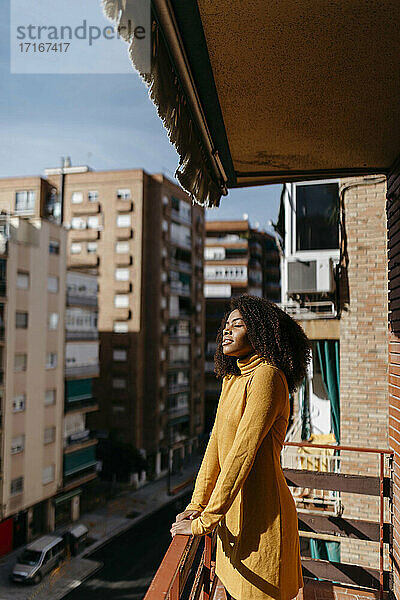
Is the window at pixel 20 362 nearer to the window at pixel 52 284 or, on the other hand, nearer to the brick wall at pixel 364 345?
the window at pixel 52 284

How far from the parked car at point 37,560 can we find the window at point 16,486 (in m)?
1.86

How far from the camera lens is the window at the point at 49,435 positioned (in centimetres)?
2073

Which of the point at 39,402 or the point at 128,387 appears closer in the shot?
the point at 39,402

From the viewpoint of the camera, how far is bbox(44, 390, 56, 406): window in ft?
68.3

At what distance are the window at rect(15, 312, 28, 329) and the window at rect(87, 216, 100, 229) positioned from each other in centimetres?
1029

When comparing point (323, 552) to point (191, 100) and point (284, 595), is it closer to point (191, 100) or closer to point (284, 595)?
point (284, 595)

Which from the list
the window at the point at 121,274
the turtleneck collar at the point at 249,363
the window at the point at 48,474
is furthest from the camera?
the window at the point at 121,274

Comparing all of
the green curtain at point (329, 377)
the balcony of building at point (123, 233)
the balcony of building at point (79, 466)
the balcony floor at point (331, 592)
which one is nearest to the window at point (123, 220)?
the balcony of building at point (123, 233)

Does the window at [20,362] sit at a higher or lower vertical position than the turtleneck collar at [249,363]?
lower

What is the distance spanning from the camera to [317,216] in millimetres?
7910

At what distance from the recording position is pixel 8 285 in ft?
62.1

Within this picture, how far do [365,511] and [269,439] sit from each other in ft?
16.1

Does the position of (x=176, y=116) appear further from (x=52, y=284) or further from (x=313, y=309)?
(x=52, y=284)

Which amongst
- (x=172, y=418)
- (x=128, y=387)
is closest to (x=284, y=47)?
(x=128, y=387)
